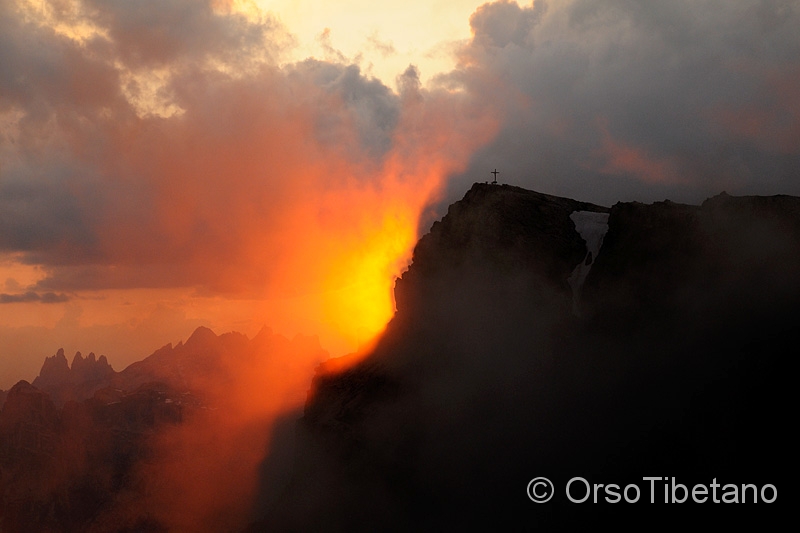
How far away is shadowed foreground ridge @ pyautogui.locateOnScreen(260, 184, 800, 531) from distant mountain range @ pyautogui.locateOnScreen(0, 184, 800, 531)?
0.82 ft

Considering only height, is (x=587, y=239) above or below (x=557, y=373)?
above

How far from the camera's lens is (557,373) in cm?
9800

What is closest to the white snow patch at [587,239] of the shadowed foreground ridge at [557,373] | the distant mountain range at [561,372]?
the distant mountain range at [561,372]

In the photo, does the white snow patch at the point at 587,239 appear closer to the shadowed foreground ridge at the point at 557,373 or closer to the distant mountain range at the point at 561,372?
the distant mountain range at the point at 561,372

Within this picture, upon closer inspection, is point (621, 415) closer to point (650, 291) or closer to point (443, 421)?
point (650, 291)

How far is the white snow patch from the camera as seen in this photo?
3959 inches

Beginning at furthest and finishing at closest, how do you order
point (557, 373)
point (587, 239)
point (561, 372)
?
1. point (587, 239)
2. point (557, 373)
3. point (561, 372)

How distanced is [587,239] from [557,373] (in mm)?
22745

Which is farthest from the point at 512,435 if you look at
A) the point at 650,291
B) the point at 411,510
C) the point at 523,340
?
the point at 650,291

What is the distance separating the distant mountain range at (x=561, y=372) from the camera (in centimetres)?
7519

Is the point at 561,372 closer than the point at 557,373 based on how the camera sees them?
Yes

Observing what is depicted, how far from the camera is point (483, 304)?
11325cm

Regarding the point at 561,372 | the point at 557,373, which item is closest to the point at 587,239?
the point at 561,372

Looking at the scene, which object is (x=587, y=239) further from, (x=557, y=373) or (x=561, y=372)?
(x=557, y=373)
